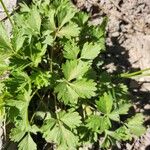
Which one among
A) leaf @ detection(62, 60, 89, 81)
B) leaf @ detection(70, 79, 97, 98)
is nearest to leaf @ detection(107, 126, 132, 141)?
leaf @ detection(70, 79, 97, 98)

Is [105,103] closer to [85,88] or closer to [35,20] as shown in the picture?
[85,88]

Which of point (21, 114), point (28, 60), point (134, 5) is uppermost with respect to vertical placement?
point (134, 5)

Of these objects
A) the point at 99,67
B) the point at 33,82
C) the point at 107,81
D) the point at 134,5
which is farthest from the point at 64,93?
the point at 134,5

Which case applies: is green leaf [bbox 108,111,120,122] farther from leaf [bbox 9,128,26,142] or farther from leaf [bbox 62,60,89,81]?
leaf [bbox 9,128,26,142]

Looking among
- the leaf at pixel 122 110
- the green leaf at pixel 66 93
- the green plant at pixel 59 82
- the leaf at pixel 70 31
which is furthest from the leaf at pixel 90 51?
the leaf at pixel 122 110

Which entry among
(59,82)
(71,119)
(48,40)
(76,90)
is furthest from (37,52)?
(71,119)

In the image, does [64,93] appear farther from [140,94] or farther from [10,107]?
[140,94]
